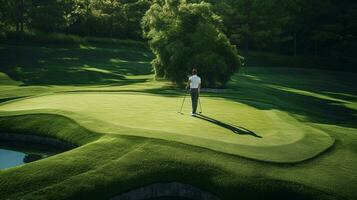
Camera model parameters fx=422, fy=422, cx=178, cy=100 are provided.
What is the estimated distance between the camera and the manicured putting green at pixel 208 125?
14.2 meters

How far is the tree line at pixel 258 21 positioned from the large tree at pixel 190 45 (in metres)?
32.2

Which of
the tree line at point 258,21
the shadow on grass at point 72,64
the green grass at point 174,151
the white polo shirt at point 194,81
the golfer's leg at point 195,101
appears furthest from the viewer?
the tree line at point 258,21

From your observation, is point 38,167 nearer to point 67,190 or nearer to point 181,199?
point 67,190

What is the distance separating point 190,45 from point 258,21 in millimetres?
40138

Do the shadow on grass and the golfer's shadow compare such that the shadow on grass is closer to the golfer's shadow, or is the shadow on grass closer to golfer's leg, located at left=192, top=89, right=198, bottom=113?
golfer's leg, located at left=192, top=89, right=198, bottom=113

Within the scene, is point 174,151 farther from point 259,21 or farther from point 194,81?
point 259,21

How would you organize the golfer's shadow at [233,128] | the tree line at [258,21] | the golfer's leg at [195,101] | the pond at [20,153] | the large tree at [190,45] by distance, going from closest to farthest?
the pond at [20,153]
the golfer's shadow at [233,128]
the golfer's leg at [195,101]
the large tree at [190,45]
the tree line at [258,21]

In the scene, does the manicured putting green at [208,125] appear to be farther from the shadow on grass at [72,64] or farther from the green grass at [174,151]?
the shadow on grass at [72,64]

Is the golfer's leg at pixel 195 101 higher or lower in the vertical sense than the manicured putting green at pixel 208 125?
higher

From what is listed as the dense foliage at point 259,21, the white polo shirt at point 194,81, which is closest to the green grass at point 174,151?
the white polo shirt at point 194,81

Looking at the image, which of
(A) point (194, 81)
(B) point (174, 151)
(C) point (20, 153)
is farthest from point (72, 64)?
(B) point (174, 151)

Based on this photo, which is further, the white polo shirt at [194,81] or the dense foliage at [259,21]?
the dense foliage at [259,21]

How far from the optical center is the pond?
50.4 ft

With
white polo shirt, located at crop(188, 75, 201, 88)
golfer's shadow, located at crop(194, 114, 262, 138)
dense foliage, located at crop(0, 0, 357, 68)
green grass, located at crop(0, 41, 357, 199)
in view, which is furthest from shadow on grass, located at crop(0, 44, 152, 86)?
golfer's shadow, located at crop(194, 114, 262, 138)
